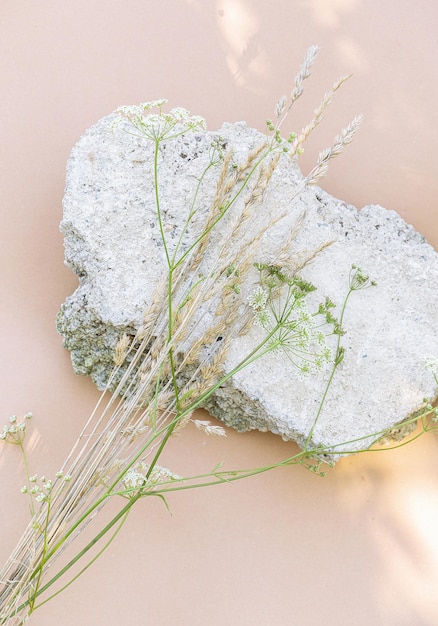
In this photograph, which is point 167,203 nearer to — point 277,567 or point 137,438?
point 137,438

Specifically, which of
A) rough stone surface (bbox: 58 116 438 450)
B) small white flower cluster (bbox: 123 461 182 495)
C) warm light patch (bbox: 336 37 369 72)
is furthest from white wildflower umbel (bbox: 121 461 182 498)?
warm light patch (bbox: 336 37 369 72)

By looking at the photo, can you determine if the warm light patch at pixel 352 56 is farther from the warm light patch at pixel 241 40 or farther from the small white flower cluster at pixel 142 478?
the small white flower cluster at pixel 142 478

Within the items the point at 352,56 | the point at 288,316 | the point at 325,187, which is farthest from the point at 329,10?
the point at 288,316

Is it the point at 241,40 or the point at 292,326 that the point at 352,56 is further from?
the point at 292,326

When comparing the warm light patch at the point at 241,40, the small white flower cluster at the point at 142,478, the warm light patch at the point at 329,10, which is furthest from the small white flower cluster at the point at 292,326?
the warm light patch at the point at 329,10

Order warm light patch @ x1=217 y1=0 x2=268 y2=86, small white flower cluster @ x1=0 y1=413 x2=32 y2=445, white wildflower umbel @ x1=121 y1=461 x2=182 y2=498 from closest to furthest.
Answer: white wildflower umbel @ x1=121 y1=461 x2=182 y2=498, small white flower cluster @ x1=0 y1=413 x2=32 y2=445, warm light patch @ x1=217 y1=0 x2=268 y2=86

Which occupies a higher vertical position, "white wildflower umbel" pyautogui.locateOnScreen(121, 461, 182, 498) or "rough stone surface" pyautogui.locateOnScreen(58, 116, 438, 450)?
"rough stone surface" pyautogui.locateOnScreen(58, 116, 438, 450)

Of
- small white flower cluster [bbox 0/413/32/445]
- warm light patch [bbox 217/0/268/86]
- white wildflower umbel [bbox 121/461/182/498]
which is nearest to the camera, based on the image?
white wildflower umbel [bbox 121/461/182/498]

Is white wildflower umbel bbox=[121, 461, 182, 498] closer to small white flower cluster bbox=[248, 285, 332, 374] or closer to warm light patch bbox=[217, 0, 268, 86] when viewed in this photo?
small white flower cluster bbox=[248, 285, 332, 374]
